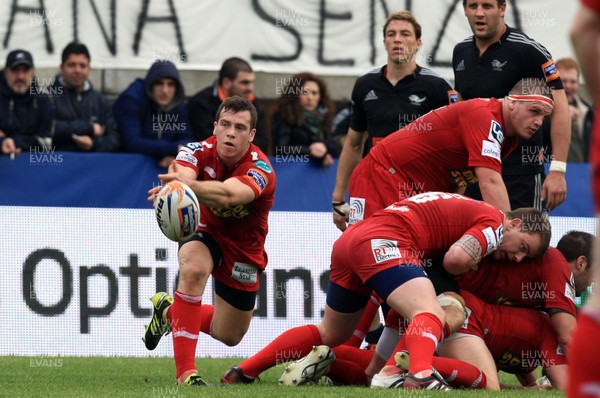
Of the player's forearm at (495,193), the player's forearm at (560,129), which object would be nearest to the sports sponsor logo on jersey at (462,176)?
the player's forearm at (495,193)

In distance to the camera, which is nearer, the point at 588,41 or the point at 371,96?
the point at 588,41

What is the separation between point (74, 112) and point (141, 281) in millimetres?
1966

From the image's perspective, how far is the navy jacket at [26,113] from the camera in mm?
10008

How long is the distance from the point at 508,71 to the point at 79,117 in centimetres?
443

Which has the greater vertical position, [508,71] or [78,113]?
[508,71]

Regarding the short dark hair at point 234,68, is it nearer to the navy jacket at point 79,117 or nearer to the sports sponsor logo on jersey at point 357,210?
the navy jacket at point 79,117

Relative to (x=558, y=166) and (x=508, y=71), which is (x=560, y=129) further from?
(x=508, y=71)

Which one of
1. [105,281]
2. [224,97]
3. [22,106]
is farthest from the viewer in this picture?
[224,97]

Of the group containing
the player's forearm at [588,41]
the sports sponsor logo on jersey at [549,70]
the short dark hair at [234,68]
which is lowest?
the player's forearm at [588,41]

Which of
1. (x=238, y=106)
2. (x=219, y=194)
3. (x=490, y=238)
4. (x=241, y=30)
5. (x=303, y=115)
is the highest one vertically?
(x=241, y=30)

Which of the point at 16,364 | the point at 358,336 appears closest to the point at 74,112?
the point at 16,364

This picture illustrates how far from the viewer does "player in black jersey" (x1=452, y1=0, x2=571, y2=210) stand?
775 cm

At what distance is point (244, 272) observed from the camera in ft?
25.4

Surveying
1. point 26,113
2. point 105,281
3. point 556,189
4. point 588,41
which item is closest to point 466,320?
point 556,189
